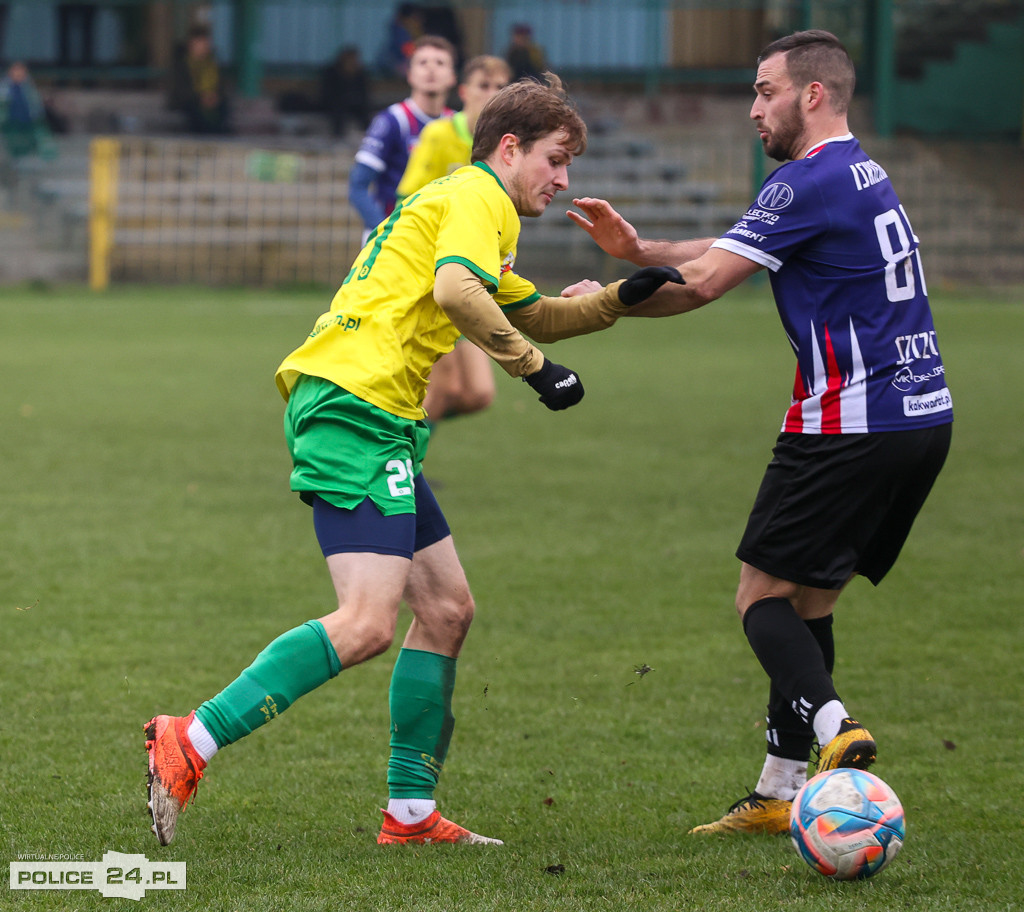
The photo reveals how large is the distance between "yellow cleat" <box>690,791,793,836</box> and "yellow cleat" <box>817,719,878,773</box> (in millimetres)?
511

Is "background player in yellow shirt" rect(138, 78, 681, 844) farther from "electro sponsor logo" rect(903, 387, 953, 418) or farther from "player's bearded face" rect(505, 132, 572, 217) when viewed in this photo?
"electro sponsor logo" rect(903, 387, 953, 418)

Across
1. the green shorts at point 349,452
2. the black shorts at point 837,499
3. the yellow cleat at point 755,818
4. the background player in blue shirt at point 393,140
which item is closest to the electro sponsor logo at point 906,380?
the black shorts at point 837,499

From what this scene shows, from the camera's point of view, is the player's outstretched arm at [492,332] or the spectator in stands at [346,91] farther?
the spectator in stands at [346,91]

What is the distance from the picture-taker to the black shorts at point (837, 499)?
11.9ft

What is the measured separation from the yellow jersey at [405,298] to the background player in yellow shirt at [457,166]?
4216 mm

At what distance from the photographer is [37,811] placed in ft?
12.4

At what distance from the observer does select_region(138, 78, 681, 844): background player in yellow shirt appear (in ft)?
11.0

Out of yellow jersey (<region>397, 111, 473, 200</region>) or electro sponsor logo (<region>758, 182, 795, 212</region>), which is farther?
yellow jersey (<region>397, 111, 473, 200</region>)

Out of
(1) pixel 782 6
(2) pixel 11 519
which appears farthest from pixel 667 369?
(1) pixel 782 6

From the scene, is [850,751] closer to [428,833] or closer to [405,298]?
[428,833]

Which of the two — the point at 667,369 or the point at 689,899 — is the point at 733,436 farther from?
the point at 689,899

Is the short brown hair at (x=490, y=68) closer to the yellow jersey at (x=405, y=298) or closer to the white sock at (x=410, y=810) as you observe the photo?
the yellow jersey at (x=405, y=298)

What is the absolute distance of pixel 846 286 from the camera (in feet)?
11.9
